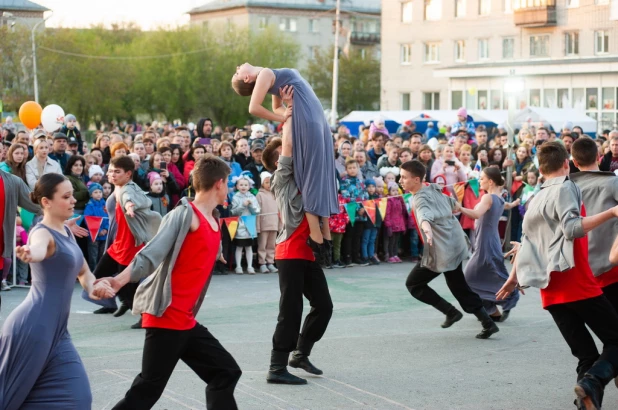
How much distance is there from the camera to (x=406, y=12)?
73.5m

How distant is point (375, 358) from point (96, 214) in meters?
6.58

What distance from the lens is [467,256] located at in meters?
9.68

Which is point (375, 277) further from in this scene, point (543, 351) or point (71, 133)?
point (71, 133)

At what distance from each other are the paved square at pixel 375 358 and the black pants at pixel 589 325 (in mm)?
463

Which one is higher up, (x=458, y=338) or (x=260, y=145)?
(x=260, y=145)

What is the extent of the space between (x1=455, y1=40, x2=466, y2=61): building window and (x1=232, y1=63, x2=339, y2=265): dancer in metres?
64.0

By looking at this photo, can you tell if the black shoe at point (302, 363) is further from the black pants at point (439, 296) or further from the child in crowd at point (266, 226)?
the child in crowd at point (266, 226)

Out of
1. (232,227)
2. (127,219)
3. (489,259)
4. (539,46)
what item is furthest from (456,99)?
(127,219)

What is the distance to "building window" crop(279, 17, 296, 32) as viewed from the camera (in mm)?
104756

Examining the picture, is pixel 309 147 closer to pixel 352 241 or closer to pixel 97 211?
pixel 97 211

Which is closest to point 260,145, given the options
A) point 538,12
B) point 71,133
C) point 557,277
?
point 71,133

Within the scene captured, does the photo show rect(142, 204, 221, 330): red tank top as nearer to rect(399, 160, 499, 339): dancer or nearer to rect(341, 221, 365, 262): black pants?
rect(399, 160, 499, 339): dancer

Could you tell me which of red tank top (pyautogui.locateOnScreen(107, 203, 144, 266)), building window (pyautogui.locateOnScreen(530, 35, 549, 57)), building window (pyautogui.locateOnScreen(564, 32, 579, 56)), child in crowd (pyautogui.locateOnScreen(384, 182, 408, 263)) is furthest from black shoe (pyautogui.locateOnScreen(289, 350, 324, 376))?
building window (pyautogui.locateOnScreen(530, 35, 549, 57))

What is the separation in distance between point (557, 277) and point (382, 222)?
961cm
